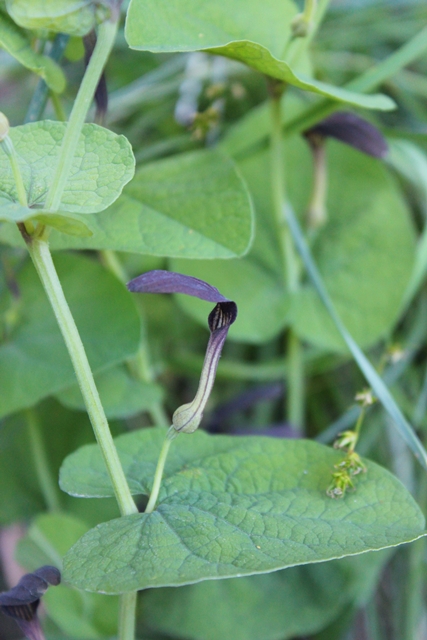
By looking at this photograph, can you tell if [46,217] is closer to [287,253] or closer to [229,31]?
[229,31]

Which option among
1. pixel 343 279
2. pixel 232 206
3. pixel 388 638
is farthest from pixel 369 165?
pixel 388 638

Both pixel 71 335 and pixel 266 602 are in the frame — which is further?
pixel 266 602

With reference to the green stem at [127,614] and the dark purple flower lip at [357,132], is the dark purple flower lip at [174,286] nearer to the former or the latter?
the green stem at [127,614]

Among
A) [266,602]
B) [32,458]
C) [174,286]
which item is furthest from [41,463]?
[174,286]

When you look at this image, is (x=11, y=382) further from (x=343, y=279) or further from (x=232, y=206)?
(x=343, y=279)

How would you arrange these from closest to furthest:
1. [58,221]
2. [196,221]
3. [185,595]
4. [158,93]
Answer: [58,221]
[196,221]
[185,595]
[158,93]

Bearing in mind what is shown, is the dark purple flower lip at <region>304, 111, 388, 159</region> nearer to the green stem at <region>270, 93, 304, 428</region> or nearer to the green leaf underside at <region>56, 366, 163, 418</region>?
the green stem at <region>270, 93, 304, 428</region>
